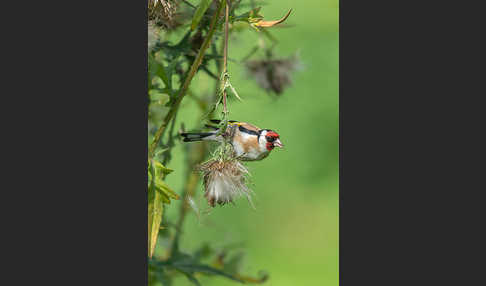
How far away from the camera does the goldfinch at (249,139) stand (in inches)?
65.4

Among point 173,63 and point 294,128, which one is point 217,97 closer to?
point 173,63

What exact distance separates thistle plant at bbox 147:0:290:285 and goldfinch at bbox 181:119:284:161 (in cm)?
3

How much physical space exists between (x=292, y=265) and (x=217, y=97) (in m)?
0.76

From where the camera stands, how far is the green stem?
5.31ft

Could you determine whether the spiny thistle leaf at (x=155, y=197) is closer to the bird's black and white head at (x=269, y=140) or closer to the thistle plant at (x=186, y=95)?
the thistle plant at (x=186, y=95)

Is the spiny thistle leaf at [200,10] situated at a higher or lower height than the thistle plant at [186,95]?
higher

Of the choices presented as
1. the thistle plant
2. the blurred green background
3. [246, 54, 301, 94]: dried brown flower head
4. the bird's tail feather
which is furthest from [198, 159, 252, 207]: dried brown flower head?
[246, 54, 301, 94]: dried brown flower head

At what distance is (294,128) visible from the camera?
223 cm

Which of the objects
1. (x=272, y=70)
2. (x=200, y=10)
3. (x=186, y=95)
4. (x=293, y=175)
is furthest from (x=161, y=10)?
(x=293, y=175)

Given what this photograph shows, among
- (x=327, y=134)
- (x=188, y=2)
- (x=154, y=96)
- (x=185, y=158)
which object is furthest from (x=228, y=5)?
(x=327, y=134)

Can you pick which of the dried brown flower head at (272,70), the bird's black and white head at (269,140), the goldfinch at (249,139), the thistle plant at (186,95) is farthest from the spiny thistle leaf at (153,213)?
the dried brown flower head at (272,70)

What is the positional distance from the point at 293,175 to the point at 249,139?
1.86ft

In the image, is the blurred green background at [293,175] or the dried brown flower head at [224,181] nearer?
the dried brown flower head at [224,181]

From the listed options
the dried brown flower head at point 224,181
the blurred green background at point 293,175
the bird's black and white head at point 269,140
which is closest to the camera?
the dried brown flower head at point 224,181
